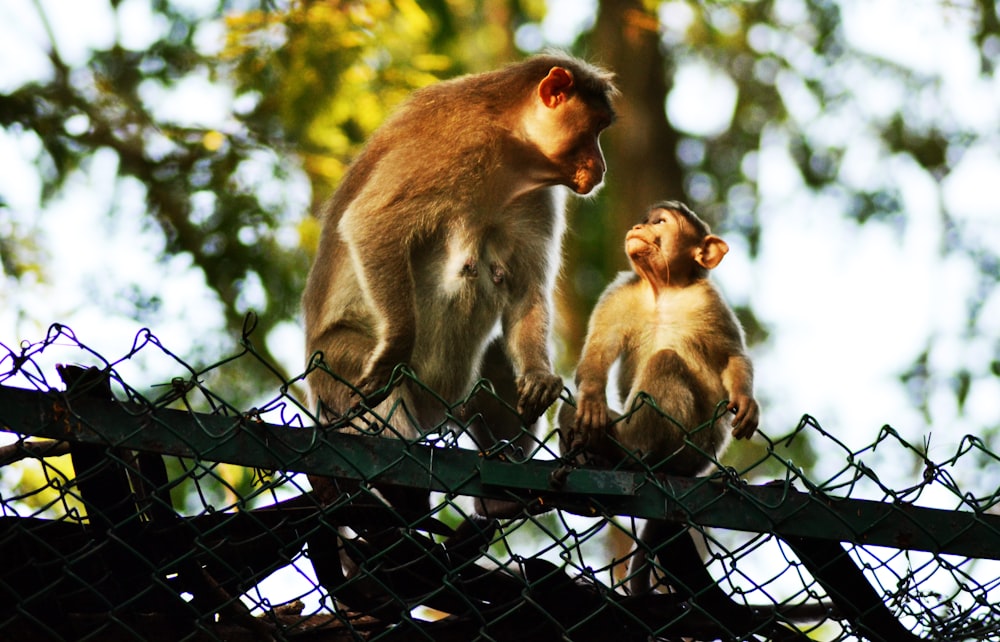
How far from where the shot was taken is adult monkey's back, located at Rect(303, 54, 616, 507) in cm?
548

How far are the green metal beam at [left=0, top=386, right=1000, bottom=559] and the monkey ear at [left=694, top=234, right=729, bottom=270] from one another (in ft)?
5.67

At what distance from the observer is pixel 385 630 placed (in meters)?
3.65

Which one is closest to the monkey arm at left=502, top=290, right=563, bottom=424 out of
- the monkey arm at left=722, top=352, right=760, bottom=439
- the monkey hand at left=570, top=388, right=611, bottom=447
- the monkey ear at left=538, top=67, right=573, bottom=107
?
the monkey hand at left=570, top=388, right=611, bottom=447

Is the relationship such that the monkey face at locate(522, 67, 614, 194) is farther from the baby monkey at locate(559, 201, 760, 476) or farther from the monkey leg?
the monkey leg

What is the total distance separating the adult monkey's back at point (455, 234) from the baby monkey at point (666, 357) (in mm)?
394

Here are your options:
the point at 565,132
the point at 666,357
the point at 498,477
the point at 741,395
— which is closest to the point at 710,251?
the point at 666,357

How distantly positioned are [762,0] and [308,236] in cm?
623

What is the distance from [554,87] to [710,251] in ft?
3.93

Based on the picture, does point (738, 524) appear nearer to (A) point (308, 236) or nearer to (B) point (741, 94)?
(A) point (308, 236)

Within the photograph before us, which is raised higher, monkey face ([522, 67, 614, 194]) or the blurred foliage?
the blurred foliage

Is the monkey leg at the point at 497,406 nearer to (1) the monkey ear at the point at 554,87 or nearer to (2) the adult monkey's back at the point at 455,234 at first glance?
(2) the adult monkey's back at the point at 455,234

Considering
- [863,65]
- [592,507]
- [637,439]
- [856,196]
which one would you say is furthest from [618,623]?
[863,65]

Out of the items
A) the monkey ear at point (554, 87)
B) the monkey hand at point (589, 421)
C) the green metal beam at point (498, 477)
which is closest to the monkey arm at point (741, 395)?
the monkey hand at point (589, 421)

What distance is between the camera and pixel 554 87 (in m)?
5.82
